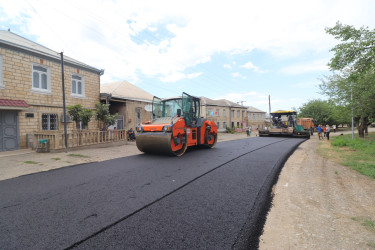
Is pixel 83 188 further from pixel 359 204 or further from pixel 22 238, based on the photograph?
pixel 359 204

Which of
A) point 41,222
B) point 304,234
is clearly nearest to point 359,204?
point 304,234

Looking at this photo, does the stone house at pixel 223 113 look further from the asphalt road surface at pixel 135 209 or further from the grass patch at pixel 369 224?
the grass patch at pixel 369 224

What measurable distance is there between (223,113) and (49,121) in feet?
104

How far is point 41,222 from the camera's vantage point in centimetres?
253

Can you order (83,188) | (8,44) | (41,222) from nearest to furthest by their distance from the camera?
(41,222) < (83,188) < (8,44)

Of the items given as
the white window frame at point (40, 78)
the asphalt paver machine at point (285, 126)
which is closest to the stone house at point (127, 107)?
the white window frame at point (40, 78)

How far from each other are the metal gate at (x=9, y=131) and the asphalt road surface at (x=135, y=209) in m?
6.64

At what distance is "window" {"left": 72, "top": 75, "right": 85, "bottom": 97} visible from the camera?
Result: 517 inches

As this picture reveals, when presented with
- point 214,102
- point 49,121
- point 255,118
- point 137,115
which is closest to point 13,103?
point 49,121

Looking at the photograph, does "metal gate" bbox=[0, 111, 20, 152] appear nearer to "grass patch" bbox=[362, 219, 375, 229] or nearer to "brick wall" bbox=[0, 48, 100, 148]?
"brick wall" bbox=[0, 48, 100, 148]

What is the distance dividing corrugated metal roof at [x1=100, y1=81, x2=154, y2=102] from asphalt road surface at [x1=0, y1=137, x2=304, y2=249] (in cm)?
1223

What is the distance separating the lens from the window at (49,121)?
1136 centimetres

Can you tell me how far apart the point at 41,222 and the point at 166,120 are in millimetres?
5824

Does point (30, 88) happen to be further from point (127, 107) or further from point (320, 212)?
point (320, 212)
